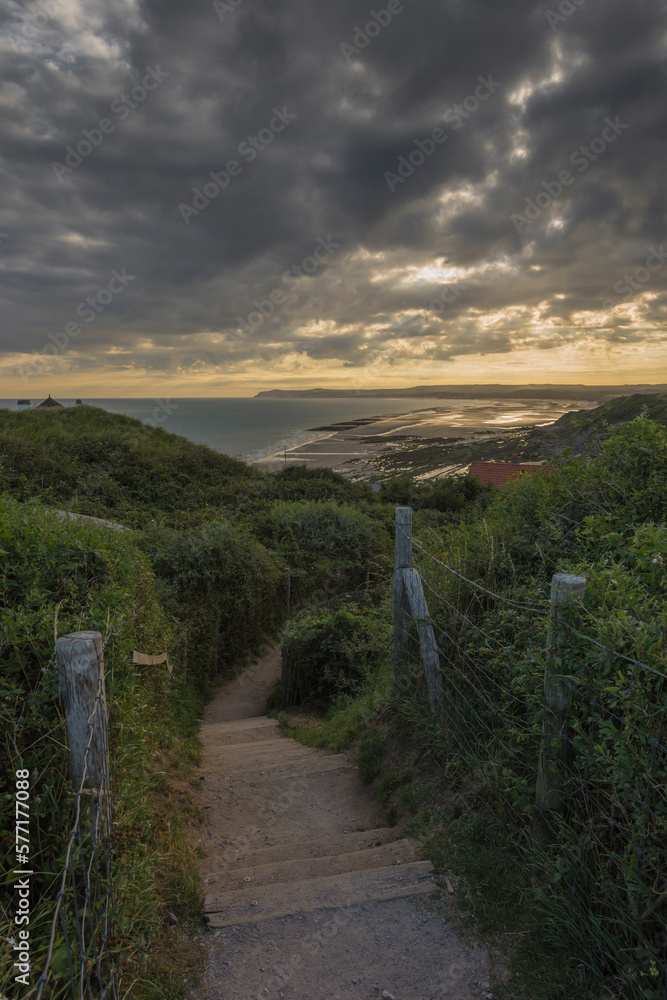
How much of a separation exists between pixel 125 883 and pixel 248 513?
588 inches

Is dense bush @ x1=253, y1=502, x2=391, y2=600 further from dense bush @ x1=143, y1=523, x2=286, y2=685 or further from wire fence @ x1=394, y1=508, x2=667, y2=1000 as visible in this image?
wire fence @ x1=394, y1=508, x2=667, y2=1000

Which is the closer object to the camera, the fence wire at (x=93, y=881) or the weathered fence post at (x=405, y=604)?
the fence wire at (x=93, y=881)

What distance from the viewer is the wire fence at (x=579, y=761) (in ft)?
6.79

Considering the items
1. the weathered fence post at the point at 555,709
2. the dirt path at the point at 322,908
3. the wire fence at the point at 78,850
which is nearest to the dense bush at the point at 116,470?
the dirt path at the point at 322,908

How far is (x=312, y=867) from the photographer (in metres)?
3.65

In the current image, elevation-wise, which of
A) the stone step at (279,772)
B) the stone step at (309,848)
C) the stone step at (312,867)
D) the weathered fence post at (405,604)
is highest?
the weathered fence post at (405,604)

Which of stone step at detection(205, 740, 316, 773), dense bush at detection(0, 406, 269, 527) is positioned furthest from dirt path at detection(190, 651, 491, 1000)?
dense bush at detection(0, 406, 269, 527)

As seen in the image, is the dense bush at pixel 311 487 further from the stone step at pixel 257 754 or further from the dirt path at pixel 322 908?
the dirt path at pixel 322 908

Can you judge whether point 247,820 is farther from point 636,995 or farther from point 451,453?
point 451,453

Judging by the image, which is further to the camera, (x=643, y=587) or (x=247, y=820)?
(x=247, y=820)

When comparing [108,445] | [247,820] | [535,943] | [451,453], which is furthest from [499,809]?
[451,453]

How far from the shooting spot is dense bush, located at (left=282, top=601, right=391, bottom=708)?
830cm

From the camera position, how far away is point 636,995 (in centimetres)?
210

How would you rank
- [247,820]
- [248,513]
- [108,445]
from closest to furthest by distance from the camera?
[247,820]
[248,513]
[108,445]
